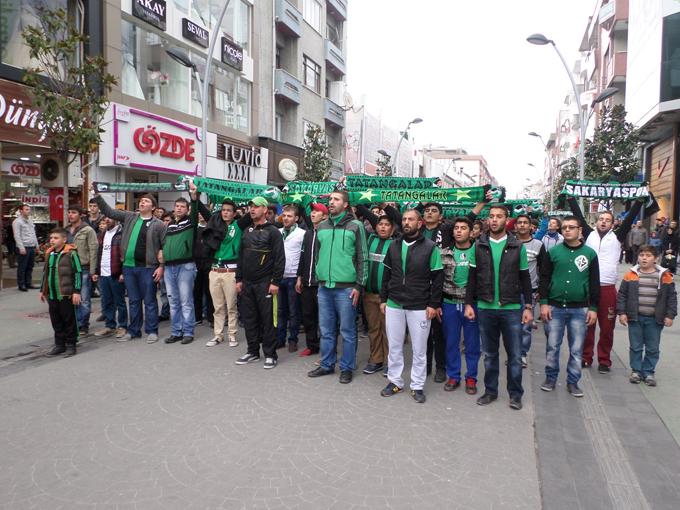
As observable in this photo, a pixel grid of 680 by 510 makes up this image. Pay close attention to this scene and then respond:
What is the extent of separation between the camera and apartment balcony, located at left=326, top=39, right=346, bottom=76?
31.5 metres

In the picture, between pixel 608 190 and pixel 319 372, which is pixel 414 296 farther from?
pixel 608 190

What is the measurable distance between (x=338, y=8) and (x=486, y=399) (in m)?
32.9

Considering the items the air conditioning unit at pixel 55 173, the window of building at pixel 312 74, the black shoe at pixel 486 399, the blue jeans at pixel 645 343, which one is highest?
the window of building at pixel 312 74

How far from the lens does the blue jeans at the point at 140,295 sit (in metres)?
7.53

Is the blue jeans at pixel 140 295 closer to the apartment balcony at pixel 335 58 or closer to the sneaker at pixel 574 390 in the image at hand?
the sneaker at pixel 574 390

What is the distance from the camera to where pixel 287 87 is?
83.7ft

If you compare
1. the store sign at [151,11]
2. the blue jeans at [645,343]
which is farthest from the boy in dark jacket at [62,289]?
the store sign at [151,11]

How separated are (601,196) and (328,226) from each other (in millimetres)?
4207

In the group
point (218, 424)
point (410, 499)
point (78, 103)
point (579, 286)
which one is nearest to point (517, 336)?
point (579, 286)

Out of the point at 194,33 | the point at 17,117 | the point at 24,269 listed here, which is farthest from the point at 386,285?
the point at 194,33

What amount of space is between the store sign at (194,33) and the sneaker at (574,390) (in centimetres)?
1715

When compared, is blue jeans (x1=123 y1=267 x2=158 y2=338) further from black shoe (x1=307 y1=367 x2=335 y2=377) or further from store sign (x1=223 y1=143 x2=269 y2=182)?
store sign (x1=223 y1=143 x2=269 y2=182)

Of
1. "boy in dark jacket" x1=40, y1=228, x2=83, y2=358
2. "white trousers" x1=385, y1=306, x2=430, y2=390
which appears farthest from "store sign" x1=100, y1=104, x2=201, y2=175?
"white trousers" x1=385, y1=306, x2=430, y2=390

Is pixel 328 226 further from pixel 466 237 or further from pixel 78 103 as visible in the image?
pixel 78 103
